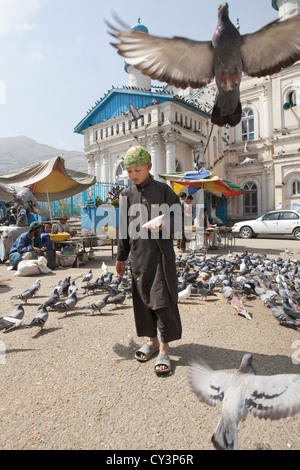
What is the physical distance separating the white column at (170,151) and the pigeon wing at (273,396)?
16.8 meters

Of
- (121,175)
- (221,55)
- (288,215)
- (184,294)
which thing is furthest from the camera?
(121,175)

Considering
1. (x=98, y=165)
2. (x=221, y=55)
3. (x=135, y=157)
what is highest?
(x=98, y=165)

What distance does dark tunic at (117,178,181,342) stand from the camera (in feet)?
8.20

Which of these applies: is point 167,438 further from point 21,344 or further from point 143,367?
point 21,344

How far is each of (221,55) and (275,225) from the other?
15.6m

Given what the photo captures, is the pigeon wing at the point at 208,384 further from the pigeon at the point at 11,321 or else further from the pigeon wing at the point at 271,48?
the pigeon at the point at 11,321

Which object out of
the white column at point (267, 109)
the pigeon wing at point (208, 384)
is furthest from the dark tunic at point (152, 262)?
the white column at point (267, 109)

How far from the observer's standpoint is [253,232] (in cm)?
1661

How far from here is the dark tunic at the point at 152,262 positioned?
2.50 m

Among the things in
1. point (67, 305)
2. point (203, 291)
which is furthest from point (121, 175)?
point (67, 305)

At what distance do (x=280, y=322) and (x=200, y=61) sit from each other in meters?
3.31

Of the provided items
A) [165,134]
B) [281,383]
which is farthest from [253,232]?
[281,383]

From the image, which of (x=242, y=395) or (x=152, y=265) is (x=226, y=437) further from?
(x=152, y=265)

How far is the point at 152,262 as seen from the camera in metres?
2.54
